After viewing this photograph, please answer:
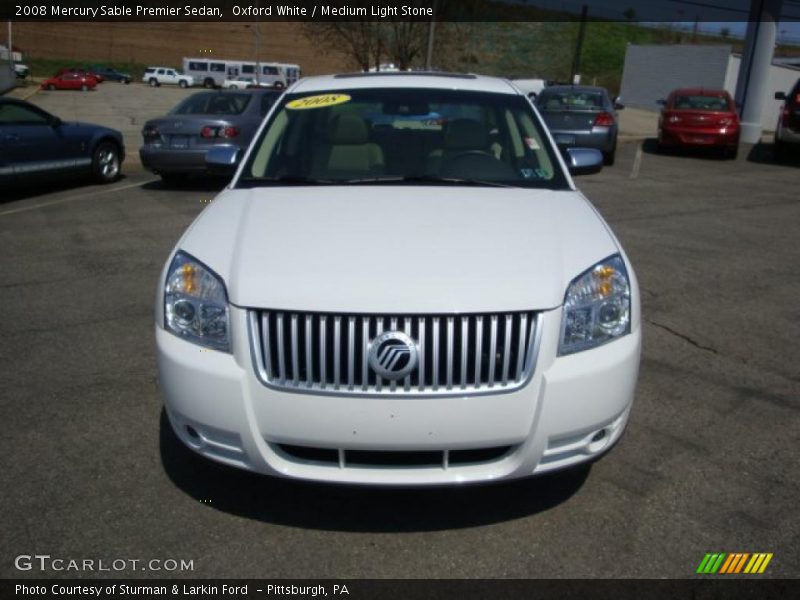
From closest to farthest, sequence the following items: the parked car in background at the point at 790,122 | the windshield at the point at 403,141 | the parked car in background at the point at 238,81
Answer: the windshield at the point at 403,141 → the parked car in background at the point at 790,122 → the parked car in background at the point at 238,81

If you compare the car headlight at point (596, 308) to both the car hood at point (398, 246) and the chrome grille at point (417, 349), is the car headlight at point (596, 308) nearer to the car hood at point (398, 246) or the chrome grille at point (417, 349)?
the car hood at point (398, 246)

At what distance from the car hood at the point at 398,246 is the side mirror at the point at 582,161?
85cm

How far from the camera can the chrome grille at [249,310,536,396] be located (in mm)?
2529

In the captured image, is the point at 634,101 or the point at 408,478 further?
the point at 634,101

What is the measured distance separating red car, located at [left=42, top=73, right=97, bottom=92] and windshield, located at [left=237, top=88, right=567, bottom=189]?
49.2m

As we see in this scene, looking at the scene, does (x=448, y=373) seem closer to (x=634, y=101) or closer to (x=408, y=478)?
(x=408, y=478)

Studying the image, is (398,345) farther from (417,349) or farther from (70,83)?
(70,83)

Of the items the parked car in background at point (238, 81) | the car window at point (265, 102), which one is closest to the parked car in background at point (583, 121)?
the car window at point (265, 102)

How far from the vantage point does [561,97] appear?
15.4 metres

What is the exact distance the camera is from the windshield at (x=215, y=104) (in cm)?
1137

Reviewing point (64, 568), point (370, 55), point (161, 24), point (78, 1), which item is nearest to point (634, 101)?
point (370, 55)

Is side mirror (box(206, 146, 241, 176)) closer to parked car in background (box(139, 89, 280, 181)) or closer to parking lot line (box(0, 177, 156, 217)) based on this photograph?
parking lot line (box(0, 177, 156, 217))

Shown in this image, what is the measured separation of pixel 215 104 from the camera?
37.7 feet

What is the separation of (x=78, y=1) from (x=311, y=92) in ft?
211
